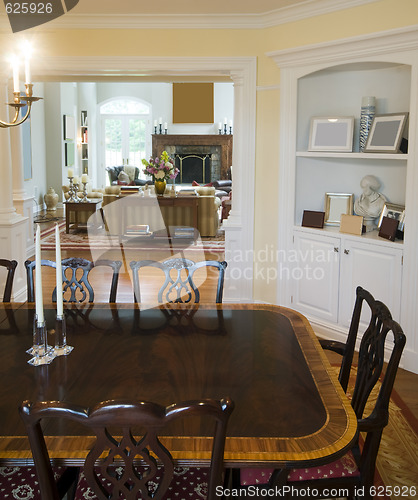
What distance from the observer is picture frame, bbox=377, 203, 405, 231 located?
4.12 m

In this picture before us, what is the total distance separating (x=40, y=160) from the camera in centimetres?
1190

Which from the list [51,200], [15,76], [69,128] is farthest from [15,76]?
[69,128]

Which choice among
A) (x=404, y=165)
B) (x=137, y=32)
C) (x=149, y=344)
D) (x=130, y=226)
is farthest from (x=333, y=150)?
(x=130, y=226)

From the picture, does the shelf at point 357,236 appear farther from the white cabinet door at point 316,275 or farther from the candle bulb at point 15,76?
the candle bulb at point 15,76

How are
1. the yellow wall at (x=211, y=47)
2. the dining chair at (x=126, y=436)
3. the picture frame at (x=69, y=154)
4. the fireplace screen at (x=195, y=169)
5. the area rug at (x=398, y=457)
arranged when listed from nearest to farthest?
1. the dining chair at (x=126, y=436)
2. the area rug at (x=398, y=457)
3. the yellow wall at (x=211, y=47)
4. the picture frame at (x=69, y=154)
5. the fireplace screen at (x=195, y=169)

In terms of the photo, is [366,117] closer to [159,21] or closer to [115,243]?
[159,21]

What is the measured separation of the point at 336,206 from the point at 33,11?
2.94m

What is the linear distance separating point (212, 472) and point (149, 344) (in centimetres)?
95

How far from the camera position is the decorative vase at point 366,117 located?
14.3 feet

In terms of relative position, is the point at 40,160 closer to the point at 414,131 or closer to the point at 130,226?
the point at 130,226

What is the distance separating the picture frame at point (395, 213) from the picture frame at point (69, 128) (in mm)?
9407

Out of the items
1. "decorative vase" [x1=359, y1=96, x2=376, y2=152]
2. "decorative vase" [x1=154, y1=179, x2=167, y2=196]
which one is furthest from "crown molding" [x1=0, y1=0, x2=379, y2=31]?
"decorative vase" [x1=154, y1=179, x2=167, y2=196]

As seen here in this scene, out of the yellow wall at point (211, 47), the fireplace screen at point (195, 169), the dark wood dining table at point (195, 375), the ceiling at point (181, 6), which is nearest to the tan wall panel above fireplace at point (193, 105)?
the fireplace screen at point (195, 169)

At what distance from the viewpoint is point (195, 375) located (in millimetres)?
2068
